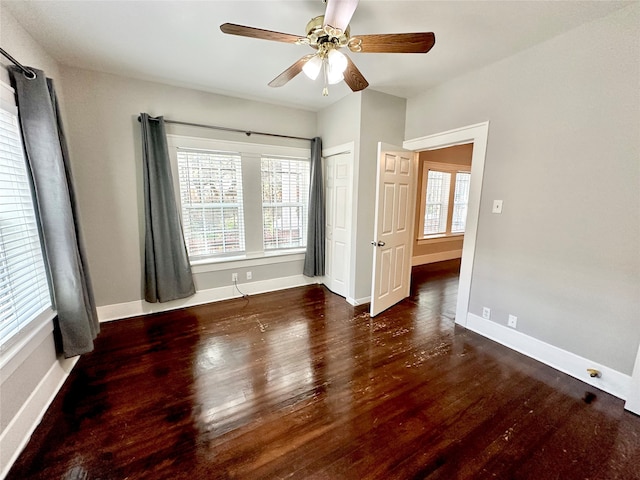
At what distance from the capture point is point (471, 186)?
2.62 m

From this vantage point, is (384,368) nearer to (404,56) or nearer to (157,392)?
(157,392)

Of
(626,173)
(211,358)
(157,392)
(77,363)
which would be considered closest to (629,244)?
(626,173)

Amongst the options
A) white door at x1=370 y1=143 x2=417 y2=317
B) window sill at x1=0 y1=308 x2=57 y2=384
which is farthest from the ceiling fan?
window sill at x1=0 y1=308 x2=57 y2=384

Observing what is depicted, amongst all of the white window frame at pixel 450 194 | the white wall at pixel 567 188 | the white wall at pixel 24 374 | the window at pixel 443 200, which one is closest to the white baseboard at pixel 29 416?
the white wall at pixel 24 374

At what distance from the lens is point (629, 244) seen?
177 centimetres

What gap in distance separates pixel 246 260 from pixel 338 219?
1.41 metres

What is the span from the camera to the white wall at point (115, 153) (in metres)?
2.61

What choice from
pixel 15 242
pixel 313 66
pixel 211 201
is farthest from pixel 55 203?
pixel 313 66

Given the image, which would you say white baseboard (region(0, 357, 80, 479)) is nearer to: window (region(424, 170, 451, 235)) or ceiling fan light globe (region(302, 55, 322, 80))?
ceiling fan light globe (region(302, 55, 322, 80))

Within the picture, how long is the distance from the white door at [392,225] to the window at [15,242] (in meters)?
2.81

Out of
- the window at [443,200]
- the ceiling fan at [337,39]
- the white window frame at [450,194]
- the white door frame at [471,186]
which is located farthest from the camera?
the window at [443,200]

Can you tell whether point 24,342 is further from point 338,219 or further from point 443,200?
point 443,200

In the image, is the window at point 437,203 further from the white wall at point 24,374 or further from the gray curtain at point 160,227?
the white wall at point 24,374

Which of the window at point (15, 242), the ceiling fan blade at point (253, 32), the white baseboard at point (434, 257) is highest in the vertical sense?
the ceiling fan blade at point (253, 32)
